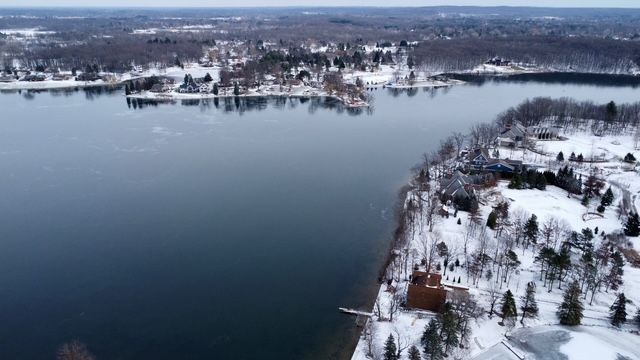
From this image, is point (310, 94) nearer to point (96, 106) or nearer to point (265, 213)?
point (96, 106)

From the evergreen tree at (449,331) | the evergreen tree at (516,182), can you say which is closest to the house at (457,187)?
the evergreen tree at (516,182)

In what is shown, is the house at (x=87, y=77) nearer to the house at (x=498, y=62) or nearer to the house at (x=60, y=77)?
the house at (x=60, y=77)

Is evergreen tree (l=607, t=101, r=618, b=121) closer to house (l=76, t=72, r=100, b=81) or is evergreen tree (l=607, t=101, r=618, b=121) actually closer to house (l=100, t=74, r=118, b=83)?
house (l=100, t=74, r=118, b=83)

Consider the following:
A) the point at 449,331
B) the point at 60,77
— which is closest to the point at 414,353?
the point at 449,331

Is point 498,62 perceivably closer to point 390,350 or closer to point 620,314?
point 620,314

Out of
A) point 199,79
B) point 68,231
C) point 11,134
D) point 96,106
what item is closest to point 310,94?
point 199,79

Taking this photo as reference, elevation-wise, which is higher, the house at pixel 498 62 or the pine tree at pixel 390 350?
the house at pixel 498 62

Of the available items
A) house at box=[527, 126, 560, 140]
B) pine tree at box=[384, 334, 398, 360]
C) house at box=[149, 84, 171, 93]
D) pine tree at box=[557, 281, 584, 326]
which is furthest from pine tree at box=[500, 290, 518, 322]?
house at box=[149, 84, 171, 93]

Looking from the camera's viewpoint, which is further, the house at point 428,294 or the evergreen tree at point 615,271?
the evergreen tree at point 615,271
